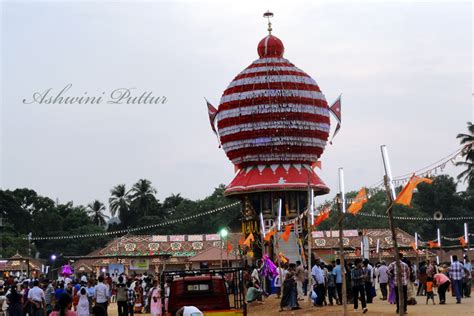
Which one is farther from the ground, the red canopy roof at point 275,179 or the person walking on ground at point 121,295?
the red canopy roof at point 275,179

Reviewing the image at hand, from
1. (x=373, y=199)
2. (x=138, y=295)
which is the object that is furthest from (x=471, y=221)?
A: (x=138, y=295)

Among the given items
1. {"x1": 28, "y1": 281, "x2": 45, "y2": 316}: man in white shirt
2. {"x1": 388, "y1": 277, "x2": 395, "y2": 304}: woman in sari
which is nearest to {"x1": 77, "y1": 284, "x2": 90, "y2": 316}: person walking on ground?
{"x1": 28, "y1": 281, "x2": 45, "y2": 316}: man in white shirt

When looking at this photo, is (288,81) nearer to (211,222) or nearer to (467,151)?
(467,151)

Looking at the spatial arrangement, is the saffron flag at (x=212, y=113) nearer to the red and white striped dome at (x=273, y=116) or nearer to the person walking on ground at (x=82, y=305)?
the red and white striped dome at (x=273, y=116)

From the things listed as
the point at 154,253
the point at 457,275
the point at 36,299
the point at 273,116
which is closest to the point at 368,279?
the point at 457,275

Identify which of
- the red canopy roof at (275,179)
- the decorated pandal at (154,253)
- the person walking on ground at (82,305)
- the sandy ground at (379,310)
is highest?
the red canopy roof at (275,179)

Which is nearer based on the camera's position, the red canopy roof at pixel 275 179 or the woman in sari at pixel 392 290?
the woman in sari at pixel 392 290

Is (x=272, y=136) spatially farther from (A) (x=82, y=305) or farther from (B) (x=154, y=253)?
(A) (x=82, y=305)

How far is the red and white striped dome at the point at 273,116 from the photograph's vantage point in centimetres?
5338

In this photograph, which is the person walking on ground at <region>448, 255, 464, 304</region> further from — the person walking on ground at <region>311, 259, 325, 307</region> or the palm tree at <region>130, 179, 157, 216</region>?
the palm tree at <region>130, 179, 157, 216</region>

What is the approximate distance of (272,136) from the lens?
176 ft

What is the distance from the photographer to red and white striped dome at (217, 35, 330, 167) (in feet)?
175

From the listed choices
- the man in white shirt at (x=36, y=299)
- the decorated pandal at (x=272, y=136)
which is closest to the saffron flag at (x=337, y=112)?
the decorated pandal at (x=272, y=136)

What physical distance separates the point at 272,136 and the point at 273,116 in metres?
1.31
